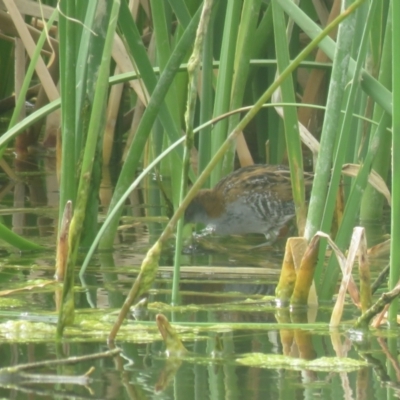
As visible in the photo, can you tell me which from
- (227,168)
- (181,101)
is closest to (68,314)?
(181,101)

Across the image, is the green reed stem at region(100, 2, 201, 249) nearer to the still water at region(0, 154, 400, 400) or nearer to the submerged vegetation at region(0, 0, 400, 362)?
the submerged vegetation at region(0, 0, 400, 362)

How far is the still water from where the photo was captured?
232 centimetres

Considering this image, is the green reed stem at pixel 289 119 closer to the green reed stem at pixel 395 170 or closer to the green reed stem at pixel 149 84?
the green reed stem at pixel 149 84

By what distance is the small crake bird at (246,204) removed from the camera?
18.8 ft

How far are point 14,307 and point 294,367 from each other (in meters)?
1.13

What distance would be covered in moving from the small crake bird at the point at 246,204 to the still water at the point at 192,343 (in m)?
1.52

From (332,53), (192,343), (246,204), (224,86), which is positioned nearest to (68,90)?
(224,86)

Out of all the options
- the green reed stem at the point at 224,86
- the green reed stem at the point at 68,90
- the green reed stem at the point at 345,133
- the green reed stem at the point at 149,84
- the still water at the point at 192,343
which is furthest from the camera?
the green reed stem at the point at 224,86

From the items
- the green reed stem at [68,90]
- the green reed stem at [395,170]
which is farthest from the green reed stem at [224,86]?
the green reed stem at [395,170]

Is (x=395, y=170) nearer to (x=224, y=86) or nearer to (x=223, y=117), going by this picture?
(x=223, y=117)

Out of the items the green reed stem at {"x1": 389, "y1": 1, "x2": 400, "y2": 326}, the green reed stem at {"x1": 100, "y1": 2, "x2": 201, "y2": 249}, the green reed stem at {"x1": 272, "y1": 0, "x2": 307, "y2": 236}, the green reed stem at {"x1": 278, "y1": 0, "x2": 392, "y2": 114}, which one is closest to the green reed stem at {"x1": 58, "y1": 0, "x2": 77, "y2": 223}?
the green reed stem at {"x1": 100, "y1": 2, "x2": 201, "y2": 249}

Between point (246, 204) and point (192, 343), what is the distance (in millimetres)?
3233

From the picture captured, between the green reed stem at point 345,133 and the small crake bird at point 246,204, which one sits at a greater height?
the green reed stem at point 345,133

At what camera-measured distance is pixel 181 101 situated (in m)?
4.96
